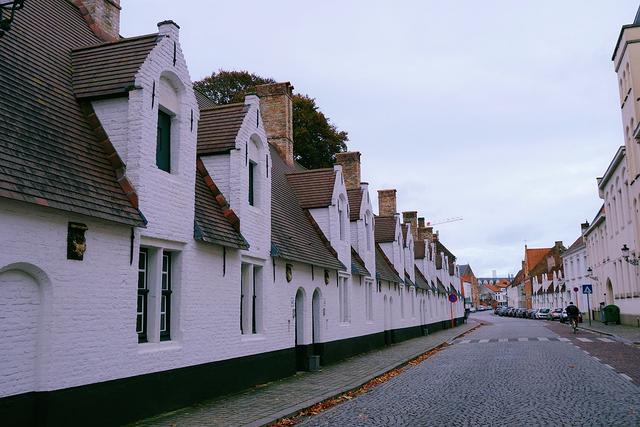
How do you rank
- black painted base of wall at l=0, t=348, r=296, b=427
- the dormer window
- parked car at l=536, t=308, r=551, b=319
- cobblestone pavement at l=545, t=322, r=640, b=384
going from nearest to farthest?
1. black painted base of wall at l=0, t=348, r=296, b=427
2. the dormer window
3. cobblestone pavement at l=545, t=322, r=640, b=384
4. parked car at l=536, t=308, r=551, b=319

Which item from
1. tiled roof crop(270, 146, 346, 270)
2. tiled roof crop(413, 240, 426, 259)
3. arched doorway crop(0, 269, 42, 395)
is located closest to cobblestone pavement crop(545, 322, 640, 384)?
tiled roof crop(270, 146, 346, 270)

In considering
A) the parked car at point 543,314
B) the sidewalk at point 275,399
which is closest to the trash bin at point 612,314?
the parked car at point 543,314

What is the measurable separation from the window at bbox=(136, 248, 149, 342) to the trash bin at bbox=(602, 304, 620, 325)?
38285 mm

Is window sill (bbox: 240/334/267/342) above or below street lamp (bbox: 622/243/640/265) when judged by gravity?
below

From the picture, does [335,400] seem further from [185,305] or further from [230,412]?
[185,305]

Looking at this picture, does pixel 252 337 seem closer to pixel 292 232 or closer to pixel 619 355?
pixel 292 232

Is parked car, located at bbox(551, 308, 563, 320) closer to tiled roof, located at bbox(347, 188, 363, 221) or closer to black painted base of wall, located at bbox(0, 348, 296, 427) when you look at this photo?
Result: tiled roof, located at bbox(347, 188, 363, 221)

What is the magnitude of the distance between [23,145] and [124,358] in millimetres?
3499

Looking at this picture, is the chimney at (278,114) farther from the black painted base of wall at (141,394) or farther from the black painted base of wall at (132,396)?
the black painted base of wall at (132,396)

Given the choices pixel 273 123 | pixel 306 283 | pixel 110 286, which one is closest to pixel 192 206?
pixel 110 286

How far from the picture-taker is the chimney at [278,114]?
24.5 metres

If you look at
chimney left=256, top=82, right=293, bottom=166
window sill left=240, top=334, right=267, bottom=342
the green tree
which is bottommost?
window sill left=240, top=334, right=267, bottom=342

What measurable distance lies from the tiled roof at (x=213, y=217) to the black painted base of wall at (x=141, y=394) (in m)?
2.49

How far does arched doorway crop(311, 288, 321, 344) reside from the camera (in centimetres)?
1873
